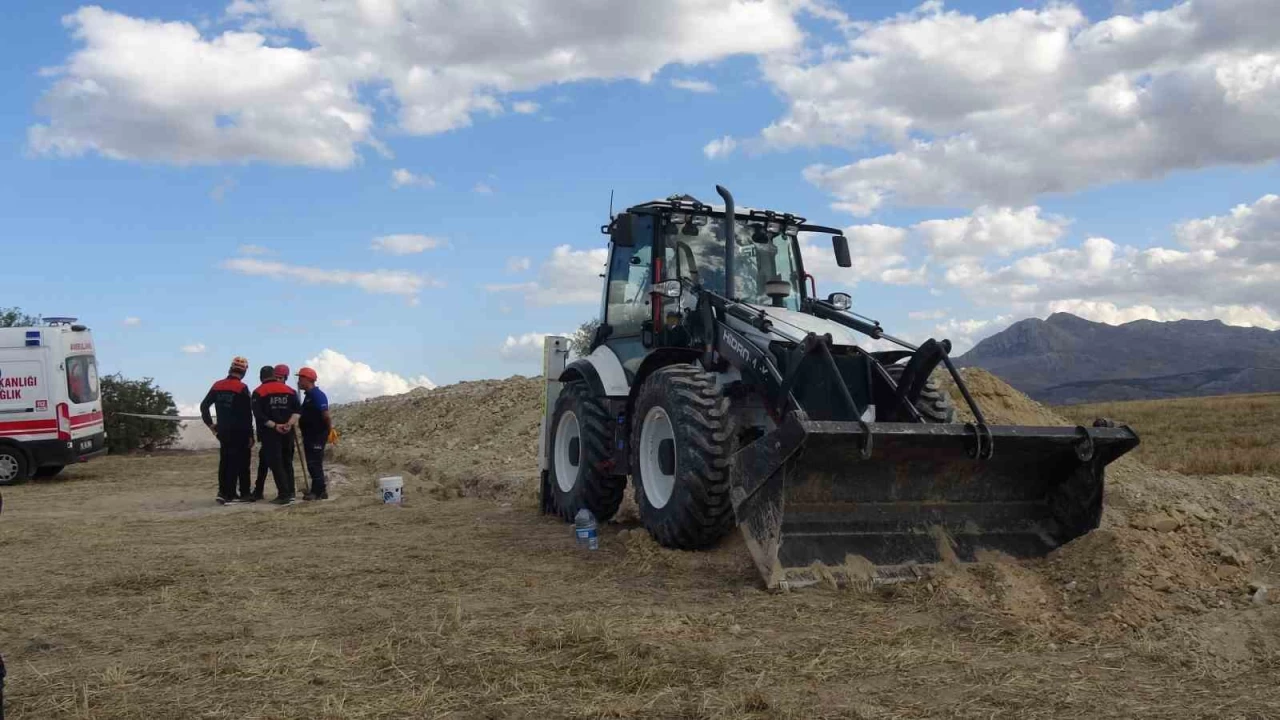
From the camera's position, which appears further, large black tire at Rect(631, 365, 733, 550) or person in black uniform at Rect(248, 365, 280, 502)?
person in black uniform at Rect(248, 365, 280, 502)

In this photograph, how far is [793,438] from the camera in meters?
6.04

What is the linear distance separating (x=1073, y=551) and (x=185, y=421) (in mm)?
22579

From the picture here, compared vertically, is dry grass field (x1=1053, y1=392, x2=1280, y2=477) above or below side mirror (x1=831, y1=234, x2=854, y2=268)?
below

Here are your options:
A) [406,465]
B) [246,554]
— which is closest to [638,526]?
[246,554]

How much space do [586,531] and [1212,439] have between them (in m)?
16.7

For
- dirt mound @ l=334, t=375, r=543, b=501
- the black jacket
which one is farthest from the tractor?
the black jacket

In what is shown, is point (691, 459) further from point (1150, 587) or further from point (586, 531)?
point (1150, 587)

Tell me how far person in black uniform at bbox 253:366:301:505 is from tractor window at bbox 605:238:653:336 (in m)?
4.31

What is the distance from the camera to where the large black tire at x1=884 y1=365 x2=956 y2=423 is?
25.0 ft

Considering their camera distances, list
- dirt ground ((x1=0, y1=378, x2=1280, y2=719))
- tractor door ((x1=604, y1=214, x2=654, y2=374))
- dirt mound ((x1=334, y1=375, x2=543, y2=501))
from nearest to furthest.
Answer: dirt ground ((x1=0, y1=378, x2=1280, y2=719))
tractor door ((x1=604, y1=214, x2=654, y2=374))
dirt mound ((x1=334, y1=375, x2=543, y2=501))

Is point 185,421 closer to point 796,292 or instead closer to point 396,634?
point 796,292

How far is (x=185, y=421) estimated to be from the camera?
24.8 m

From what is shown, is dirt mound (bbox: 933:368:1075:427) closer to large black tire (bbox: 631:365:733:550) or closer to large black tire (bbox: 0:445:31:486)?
large black tire (bbox: 631:365:733:550)

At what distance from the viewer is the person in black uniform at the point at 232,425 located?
1205cm
